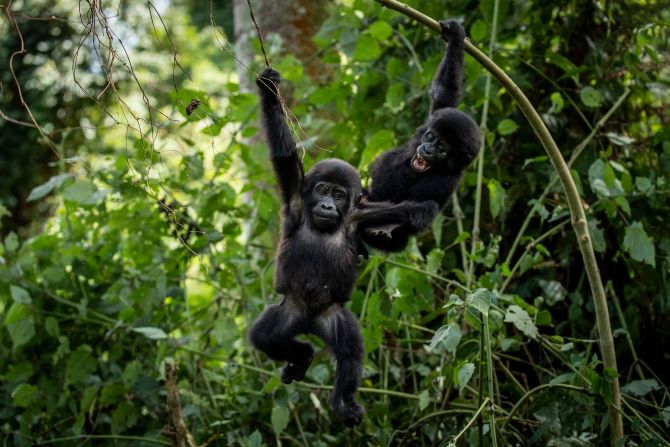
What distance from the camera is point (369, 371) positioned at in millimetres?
4863

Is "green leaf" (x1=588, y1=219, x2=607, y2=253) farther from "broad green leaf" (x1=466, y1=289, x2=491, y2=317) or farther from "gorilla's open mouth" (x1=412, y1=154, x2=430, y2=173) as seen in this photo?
"broad green leaf" (x1=466, y1=289, x2=491, y2=317)

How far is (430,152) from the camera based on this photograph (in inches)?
158

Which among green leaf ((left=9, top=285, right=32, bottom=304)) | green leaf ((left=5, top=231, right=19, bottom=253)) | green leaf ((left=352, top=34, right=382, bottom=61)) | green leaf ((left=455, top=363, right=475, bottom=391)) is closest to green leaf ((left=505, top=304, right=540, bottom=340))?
green leaf ((left=455, top=363, right=475, bottom=391))

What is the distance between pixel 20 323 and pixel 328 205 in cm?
267

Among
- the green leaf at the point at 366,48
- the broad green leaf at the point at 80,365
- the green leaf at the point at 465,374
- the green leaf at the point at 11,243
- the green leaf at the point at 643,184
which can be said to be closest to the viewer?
the green leaf at the point at 465,374

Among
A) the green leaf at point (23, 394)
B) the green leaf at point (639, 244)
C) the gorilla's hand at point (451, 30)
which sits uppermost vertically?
the gorilla's hand at point (451, 30)

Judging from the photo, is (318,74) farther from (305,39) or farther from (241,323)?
(241,323)

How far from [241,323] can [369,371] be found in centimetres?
102

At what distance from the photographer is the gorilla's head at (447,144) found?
13.1ft

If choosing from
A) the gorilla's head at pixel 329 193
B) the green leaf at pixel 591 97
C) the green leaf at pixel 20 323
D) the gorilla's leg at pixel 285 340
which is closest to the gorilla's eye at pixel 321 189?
the gorilla's head at pixel 329 193

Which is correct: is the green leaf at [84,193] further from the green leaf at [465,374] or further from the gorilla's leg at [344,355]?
the green leaf at [465,374]

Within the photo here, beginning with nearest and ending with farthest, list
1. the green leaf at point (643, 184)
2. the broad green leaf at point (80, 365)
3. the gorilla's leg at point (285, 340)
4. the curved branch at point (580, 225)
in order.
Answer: the curved branch at point (580, 225)
the gorilla's leg at point (285, 340)
the green leaf at point (643, 184)
the broad green leaf at point (80, 365)

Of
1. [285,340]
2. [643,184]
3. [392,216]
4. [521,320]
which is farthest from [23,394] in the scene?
[643,184]

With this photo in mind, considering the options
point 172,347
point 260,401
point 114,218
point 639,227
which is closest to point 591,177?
point 639,227
